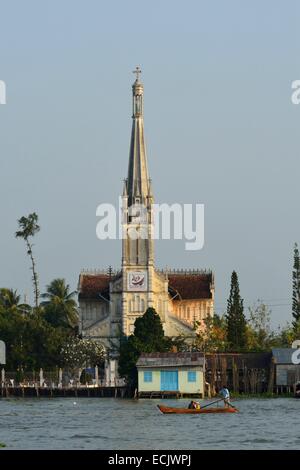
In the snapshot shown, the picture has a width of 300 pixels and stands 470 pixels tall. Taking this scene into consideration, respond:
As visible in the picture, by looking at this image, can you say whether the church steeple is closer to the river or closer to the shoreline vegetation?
the shoreline vegetation

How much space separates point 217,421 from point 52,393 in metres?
37.6

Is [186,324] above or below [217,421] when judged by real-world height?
above

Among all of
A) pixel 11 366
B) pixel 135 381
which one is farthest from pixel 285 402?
pixel 11 366

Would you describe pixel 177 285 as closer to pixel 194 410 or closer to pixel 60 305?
pixel 60 305

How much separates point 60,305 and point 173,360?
42.4 meters

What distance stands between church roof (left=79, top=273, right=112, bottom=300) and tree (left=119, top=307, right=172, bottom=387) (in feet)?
75.8

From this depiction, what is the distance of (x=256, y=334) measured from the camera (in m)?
130

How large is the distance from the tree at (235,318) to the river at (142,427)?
25983mm

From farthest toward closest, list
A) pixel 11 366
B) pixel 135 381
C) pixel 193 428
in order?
1. pixel 11 366
2. pixel 135 381
3. pixel 193 428

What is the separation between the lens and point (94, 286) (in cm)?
14050

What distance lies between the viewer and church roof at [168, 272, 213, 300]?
139 m

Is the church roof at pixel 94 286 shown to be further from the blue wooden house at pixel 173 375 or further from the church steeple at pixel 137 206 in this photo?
the blue wooden house at pixel 173 375

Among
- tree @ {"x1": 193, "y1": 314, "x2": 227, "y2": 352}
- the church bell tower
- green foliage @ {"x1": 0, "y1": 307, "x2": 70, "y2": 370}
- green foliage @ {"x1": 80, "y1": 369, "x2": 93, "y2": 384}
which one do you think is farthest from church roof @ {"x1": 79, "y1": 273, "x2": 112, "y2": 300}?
green foliage @ {"x1": 80, "y1": 369, "x2": 93, "y2": 384}
